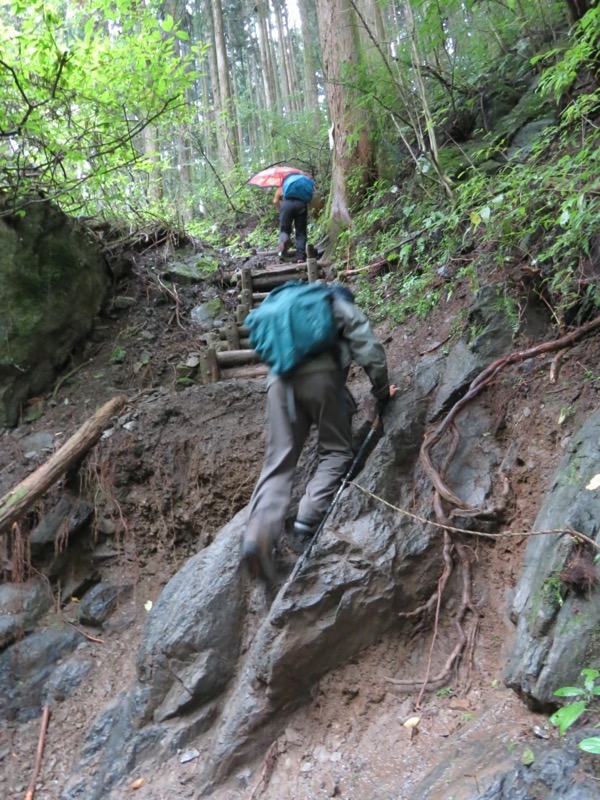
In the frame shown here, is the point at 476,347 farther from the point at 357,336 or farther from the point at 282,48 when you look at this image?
the point at 282,48

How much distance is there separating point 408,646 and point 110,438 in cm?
379

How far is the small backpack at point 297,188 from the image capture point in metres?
9.30

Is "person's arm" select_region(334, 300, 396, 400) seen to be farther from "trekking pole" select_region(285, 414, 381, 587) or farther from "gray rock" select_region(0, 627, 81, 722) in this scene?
"gray rock" select_region(0, 627, 81, 722)

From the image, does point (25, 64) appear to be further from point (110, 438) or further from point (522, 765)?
point (522, 765)

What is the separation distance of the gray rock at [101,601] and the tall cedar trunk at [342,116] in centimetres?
609

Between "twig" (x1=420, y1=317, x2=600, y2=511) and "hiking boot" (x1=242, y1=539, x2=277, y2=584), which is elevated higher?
"twig" (x1=420, y1=317, x2=600, y2=511)

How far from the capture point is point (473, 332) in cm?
483

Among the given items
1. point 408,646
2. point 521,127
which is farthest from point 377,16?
point 408,646

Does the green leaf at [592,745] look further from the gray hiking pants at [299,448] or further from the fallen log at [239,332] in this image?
the fallen log at [239,332]

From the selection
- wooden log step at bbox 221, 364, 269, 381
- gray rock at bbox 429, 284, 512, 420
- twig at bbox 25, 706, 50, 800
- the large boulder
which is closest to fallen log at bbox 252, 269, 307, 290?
wooden log step at bbox 221, 364, 269, 381

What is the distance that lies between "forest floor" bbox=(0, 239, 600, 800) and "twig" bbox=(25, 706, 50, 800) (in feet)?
0.18

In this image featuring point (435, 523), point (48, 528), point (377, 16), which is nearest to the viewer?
point (435, 523)

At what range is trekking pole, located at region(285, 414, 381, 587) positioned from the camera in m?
3.96

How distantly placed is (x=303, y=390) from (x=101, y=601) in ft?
10.5
